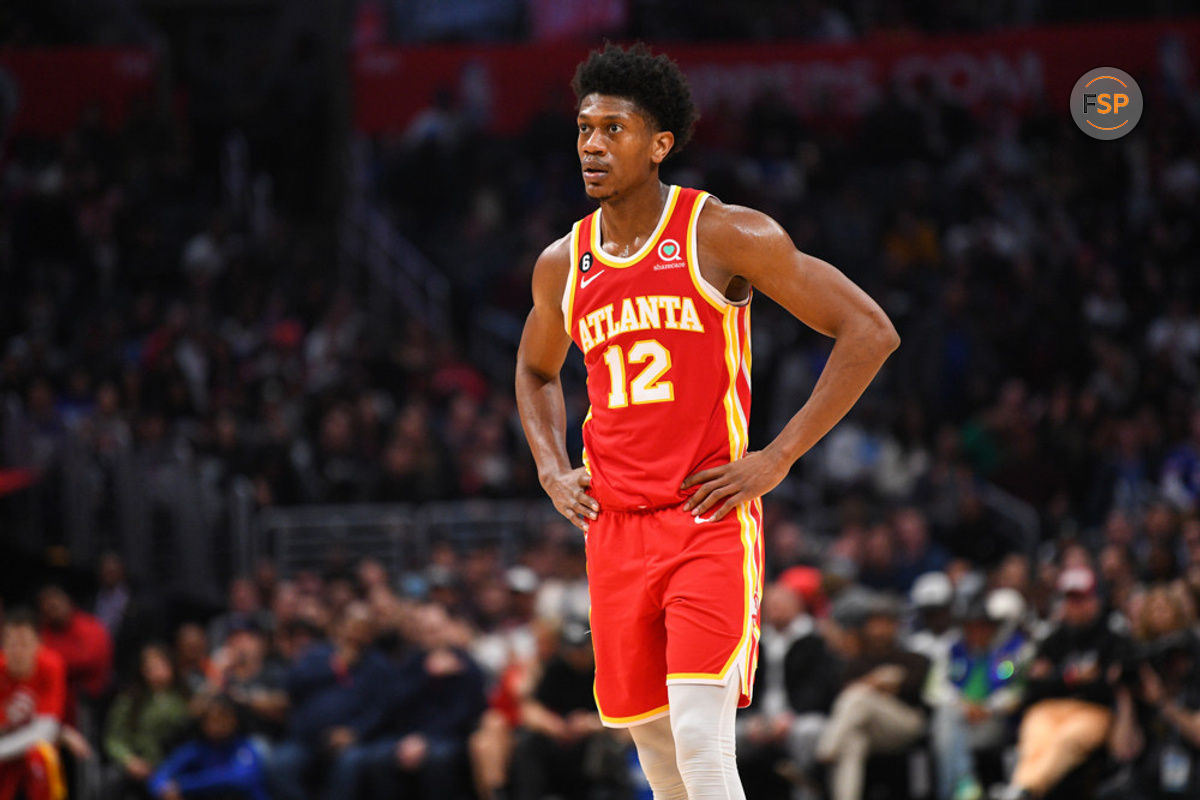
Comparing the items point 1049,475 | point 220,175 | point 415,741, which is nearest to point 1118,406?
point 1049,475

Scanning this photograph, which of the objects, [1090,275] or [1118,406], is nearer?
[1118,406]

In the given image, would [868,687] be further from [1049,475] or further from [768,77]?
[768,77]

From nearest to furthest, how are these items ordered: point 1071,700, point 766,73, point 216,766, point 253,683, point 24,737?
point 1071,700 < point 24,737 < point 216,766 < point 253,683 < point 766,73

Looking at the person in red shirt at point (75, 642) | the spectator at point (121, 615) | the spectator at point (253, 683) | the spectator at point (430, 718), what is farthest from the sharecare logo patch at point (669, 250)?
the spectator at point (121, 615)

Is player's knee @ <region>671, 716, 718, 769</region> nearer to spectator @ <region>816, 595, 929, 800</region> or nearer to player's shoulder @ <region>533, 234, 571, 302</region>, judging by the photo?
player's shoulder @ <region>533, 234, 571, 302</region>

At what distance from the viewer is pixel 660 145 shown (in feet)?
17.4

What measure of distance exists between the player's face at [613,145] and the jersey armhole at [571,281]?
26 centimetres

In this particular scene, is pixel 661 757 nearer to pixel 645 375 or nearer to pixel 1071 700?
pixel 645 375

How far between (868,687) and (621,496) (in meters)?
6.06

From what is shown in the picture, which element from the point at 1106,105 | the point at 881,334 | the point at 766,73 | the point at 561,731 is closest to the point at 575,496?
the point at 881,334

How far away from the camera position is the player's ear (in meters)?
5.28

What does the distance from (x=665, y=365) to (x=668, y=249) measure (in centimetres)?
38

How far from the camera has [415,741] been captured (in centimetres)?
1166

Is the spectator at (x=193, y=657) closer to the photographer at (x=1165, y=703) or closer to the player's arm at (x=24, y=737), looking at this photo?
the player's arm at (x=24, y=737)
